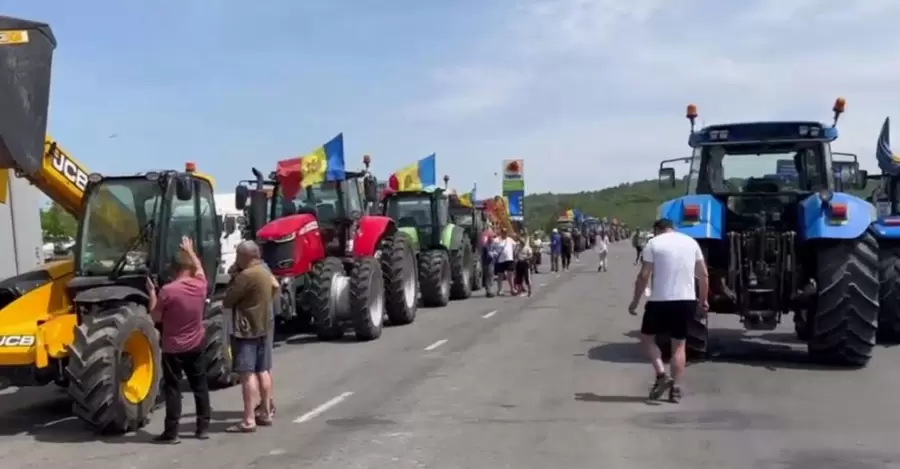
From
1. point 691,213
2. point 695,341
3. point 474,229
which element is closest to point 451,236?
point 474,229

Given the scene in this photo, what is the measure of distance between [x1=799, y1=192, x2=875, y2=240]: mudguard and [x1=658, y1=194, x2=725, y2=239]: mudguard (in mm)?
951

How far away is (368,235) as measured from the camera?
16.6m

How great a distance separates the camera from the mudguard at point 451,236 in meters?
23.0

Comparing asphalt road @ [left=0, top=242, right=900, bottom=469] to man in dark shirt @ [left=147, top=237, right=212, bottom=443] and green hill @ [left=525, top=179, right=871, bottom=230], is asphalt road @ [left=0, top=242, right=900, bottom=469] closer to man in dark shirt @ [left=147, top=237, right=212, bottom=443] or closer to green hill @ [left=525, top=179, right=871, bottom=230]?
man in dark shirt @ [left=147, top=237, right=212, bottom=443]

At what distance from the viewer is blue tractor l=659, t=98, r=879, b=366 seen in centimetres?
1170

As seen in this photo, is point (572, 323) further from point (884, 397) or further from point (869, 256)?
point (884, 397)

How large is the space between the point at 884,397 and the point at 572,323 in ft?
25.8

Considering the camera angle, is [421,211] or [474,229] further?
[474,229]

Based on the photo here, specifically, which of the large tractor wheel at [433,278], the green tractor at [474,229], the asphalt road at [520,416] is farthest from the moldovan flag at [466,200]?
the asphalt road at [520,416]

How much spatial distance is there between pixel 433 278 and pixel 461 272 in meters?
2.77

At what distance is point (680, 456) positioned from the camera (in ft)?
25.4

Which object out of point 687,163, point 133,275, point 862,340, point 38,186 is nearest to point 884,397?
point 862,340

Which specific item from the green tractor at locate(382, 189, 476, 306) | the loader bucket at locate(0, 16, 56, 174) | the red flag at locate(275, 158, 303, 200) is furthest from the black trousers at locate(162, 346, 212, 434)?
the green tractor at locate(382, 189, 476, 306)

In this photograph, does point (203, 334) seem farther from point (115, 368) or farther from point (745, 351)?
point (745, 351)
